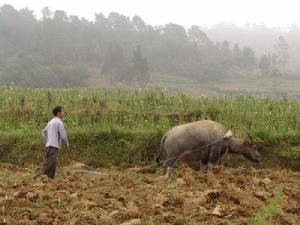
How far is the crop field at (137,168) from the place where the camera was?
565 cm

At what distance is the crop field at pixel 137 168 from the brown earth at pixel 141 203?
0.5 inches

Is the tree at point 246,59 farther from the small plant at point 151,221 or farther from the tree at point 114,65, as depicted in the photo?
the small plant at point 151,221

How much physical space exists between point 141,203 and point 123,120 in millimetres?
8308

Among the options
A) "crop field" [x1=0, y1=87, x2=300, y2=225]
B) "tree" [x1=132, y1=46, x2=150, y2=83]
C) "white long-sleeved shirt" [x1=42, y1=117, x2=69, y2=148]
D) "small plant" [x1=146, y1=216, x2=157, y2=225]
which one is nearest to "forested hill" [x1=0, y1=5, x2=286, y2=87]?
"tree" [x1=132, y1=46, x2=150, y2=83]

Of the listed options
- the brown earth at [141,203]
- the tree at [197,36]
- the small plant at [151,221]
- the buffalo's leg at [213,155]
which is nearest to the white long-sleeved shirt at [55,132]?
Result: the brown earth at [141,203]

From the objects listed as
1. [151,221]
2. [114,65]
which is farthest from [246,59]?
[151,221]

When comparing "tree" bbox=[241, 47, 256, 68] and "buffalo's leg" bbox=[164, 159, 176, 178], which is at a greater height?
"tree" bbox=[241, 47, 256, 68]

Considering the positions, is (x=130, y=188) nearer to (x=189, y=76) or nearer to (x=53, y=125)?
(x=53, y=125)

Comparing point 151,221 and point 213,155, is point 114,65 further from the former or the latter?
point 151,221

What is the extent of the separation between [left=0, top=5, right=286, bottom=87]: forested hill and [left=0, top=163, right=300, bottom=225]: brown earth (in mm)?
34863

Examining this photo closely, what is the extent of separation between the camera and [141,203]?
603 cm

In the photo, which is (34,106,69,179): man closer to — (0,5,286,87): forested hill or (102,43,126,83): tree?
(0,5,286,87): forested hill

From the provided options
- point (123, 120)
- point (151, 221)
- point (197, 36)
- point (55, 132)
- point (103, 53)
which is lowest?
point (123, 120)

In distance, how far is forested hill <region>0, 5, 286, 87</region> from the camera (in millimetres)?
46541
